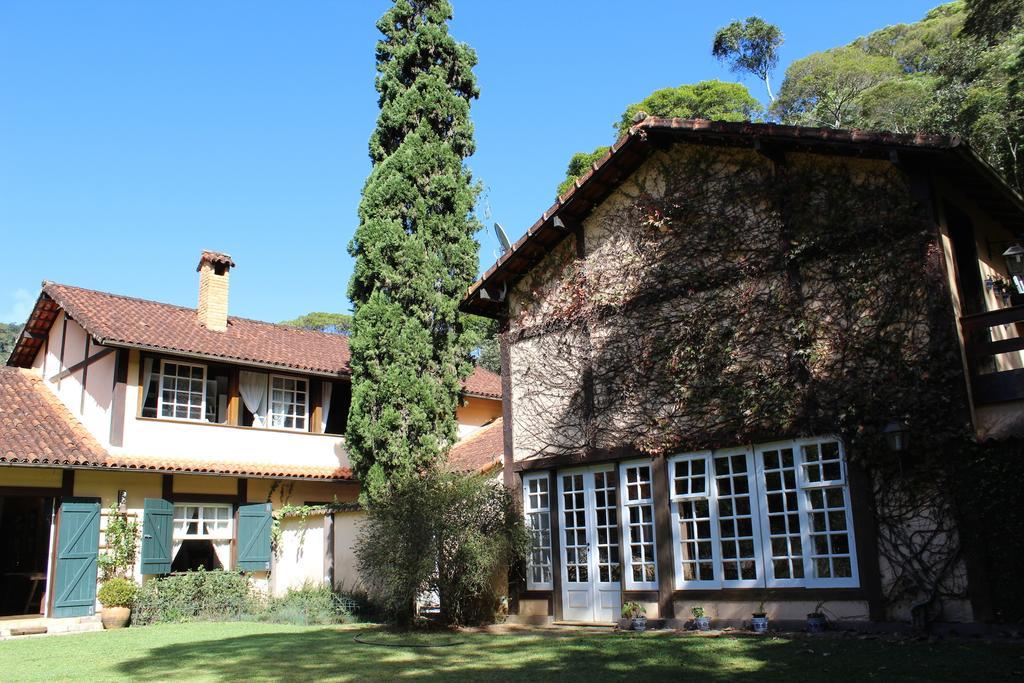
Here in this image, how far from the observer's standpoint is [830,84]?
37.5 meters

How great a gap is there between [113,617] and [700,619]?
35.8ft

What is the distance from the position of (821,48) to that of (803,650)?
137 feet

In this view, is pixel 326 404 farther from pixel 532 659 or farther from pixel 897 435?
pixel 897 435

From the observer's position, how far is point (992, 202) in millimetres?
11219

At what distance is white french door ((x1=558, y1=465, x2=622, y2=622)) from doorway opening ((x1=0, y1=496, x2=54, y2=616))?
1250cm

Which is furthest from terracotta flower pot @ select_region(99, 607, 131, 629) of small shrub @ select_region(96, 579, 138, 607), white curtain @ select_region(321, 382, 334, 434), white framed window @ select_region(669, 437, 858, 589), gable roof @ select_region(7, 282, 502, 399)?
white framed window @ select_region(669, 437, 858, 589)

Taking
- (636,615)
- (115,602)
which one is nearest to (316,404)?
(115,602)

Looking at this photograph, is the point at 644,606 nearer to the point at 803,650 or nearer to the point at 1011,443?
the point at 803,650

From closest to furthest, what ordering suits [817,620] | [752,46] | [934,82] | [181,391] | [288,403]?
[817,620] < [181,391] < [288,403] < [934,82] < [752,46]

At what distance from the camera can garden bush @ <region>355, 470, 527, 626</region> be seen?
494 inches

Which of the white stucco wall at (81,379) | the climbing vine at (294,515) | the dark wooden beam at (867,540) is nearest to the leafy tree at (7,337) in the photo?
the white stucco wall at (81,379)

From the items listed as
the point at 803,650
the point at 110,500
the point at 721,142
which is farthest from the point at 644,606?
the point at 110,500

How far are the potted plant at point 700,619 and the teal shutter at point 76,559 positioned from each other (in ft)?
37.6

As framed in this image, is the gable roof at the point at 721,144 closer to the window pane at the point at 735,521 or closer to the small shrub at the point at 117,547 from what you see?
the window pane at the point at 735,521
